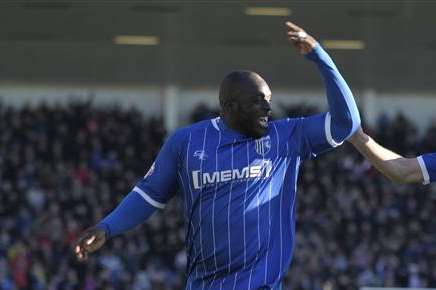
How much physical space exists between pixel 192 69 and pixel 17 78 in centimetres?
373

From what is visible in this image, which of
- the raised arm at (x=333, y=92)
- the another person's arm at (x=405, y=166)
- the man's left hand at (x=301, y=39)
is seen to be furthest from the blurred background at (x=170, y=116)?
the man's left hand at (x=301, y=39)

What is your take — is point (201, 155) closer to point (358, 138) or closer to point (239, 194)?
point (239, 194)

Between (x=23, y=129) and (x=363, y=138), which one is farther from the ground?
(x=363, y=138)

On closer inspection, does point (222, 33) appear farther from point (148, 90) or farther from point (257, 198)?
point (257, 198)

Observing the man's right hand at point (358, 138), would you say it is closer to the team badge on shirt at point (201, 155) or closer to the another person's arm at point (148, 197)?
the team badge on shirt at point (201, 155)

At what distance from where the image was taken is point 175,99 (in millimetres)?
26203

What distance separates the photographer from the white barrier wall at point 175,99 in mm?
25766

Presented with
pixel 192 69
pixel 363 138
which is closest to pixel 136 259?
pixel 192 69

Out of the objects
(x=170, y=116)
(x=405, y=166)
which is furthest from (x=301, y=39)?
(x=170, y=116)

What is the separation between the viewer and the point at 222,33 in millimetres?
22781

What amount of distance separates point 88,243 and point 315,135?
1.05m

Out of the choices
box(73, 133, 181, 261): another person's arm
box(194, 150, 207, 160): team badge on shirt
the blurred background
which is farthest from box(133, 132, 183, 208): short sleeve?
the blurred background

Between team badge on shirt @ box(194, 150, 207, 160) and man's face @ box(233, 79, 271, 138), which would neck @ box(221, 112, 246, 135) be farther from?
team badge on shirt @ box(194, 150, 207, 160)

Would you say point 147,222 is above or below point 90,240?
below
